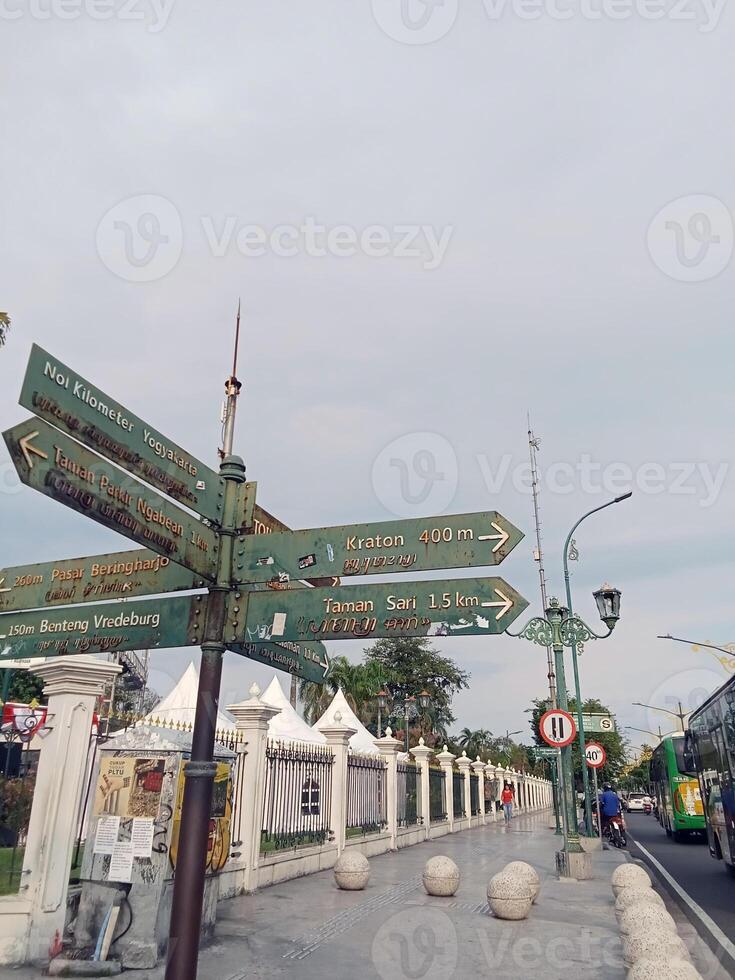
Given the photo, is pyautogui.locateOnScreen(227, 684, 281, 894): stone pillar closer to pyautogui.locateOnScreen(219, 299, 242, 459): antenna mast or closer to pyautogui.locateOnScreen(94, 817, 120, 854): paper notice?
pyautogui.locateOnScreen(94, 817, 120, 854): paper notice

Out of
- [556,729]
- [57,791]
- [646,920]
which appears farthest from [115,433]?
[556,729]

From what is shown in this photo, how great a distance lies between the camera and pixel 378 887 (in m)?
11.6

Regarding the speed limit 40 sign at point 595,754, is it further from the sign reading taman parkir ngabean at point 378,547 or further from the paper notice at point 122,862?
the sign reading taman parkir ngabean at point 378,547

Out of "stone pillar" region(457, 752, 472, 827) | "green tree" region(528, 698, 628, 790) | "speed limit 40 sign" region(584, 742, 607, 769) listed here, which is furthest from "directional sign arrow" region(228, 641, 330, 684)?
"green tree" region(528, 698, 628, 790)

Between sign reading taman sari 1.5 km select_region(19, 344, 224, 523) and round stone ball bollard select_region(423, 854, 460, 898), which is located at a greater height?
sign reading taman sari 1.5 km select_region(19, 344, 224, 523)

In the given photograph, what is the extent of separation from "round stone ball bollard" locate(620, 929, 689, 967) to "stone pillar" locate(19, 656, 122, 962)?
4.97 metres

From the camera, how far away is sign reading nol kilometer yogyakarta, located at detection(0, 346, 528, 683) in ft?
12.9

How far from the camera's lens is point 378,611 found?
4.46 m

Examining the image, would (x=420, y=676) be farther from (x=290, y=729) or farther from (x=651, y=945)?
(x=651, y=945)

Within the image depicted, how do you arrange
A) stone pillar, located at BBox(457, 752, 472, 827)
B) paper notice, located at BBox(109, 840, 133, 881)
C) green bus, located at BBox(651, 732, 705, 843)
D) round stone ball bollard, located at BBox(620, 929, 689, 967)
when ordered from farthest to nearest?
stone pillar, located at BBox(457, 752, 472, 827), green bus, located at BBox(651, 732, 705, 843), paper notice, located at BBox(109, 840, 133, 881), round stone ball bollard, located at BBox(620, 929, 689, 967)

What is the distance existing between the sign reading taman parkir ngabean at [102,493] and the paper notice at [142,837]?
3.83 m

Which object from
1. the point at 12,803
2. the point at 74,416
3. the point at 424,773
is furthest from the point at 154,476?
the point at 424,773

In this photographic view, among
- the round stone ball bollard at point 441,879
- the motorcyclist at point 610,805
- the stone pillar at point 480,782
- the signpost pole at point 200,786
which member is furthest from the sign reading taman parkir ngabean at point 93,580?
the stone pillar at point 480,782

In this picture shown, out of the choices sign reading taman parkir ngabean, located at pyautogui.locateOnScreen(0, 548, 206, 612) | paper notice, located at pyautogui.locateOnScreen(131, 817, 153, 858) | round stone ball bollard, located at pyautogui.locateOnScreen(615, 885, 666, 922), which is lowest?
round stone ball bollard, located at pyautogui.locateOnScreen(615, 885, 666, 922)
